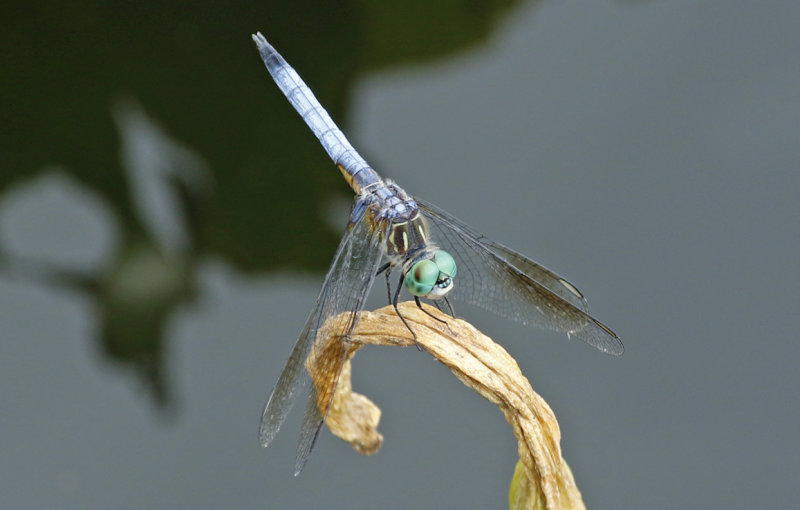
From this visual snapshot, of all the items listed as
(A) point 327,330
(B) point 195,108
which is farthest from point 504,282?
(B) point 195,108

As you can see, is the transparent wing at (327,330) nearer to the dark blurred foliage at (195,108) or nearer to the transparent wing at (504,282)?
the transparent wing at (504,282)

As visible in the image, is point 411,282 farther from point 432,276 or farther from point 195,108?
point 195,108

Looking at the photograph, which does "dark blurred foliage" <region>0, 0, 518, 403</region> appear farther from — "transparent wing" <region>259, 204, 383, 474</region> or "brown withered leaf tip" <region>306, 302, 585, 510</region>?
"brown withered leaf tip" <region>306, 302, 585, 510</region>

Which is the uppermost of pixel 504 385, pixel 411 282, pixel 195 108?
pixel 195 108

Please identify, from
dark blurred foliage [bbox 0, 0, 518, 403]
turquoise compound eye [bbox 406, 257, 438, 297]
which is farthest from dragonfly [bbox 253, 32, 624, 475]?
dark blurred foliage [bbox 0, 0, 518, 403]

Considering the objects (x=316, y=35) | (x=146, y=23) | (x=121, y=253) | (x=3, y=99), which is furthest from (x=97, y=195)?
(x=316, y=35)

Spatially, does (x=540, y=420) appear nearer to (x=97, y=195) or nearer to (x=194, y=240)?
(x=194, y=240)

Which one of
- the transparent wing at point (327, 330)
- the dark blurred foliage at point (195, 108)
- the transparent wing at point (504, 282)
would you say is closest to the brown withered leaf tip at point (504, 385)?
the transparent wing at point (327, 330)
